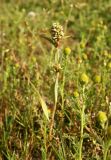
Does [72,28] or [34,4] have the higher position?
[34,4]

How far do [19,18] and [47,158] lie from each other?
2661mm

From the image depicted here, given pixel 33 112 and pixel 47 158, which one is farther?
pixel 33 112

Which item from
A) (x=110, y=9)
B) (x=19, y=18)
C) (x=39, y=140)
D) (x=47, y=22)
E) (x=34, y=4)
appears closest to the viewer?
(x=39, y=140)

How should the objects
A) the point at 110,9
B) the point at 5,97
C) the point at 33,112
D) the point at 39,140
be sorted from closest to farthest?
the point at 39,140
the point at 33,112
the point at 5,97
the point at 110,9

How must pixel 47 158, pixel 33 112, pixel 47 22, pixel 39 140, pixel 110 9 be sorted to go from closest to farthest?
pixel 47 158 < pixel 39 140 < pixel 33 112 < pixel 47 22 < pixel 110 9

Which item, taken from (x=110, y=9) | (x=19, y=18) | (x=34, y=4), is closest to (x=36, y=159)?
(x=19, y=18)

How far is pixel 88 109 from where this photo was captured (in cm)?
262

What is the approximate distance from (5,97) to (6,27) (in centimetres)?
201

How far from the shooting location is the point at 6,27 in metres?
4.93

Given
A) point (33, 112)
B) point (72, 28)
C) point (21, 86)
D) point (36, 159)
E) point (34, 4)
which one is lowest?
point (36, 159)

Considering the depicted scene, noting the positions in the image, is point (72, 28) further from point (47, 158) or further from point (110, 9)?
point (47, 158)

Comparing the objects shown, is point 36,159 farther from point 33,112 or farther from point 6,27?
point 6,27

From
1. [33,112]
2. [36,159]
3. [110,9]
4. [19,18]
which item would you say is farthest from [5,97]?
[110,9]

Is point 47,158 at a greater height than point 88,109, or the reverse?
point 88,109
